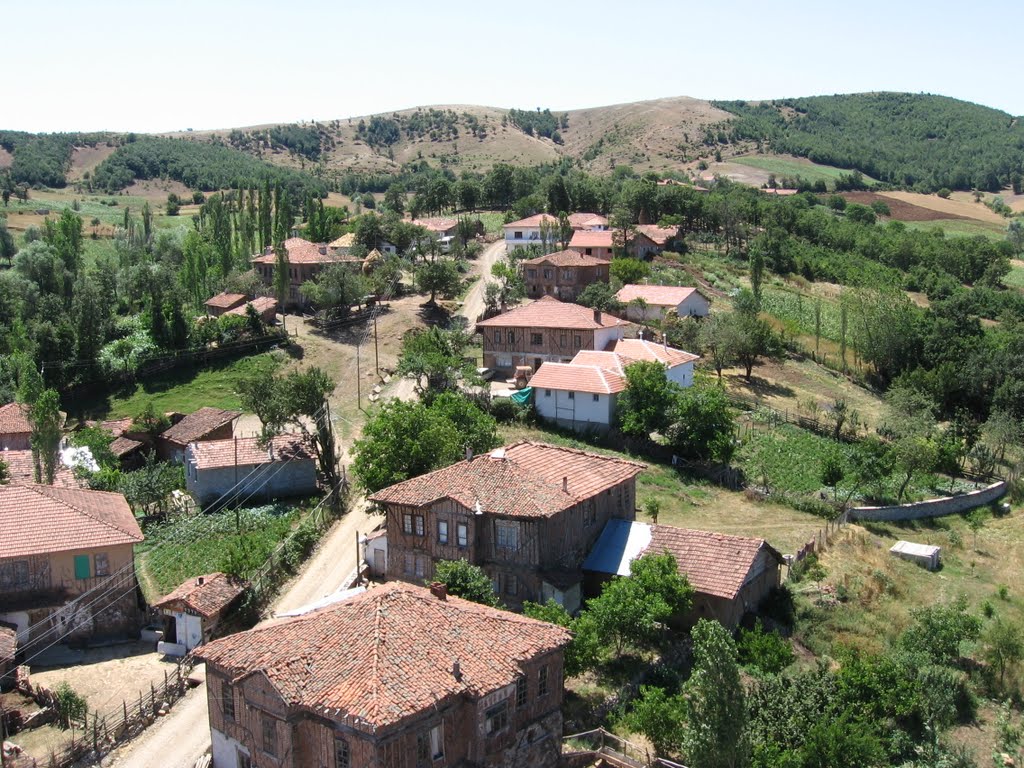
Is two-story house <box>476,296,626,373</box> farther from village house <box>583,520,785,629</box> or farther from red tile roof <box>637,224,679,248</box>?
red tile roof <box>637,224,679,248</box>

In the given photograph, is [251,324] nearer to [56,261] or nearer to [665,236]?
[56,261]

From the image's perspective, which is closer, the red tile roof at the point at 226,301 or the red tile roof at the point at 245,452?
the red tile roof at the point at 245,452

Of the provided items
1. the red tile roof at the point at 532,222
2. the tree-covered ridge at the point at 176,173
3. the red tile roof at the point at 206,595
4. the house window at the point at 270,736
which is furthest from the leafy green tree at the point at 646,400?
the tree-covered ridge at the point at 176,173

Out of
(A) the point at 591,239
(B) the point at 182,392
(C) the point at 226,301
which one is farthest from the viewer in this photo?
(A) the point at 591,239

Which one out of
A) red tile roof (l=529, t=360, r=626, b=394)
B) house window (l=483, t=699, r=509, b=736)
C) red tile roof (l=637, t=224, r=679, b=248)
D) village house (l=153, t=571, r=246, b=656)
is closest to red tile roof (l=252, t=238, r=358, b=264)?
red tile roof (l=637, t=224, r=679, b=248)

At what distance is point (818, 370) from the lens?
258 feet

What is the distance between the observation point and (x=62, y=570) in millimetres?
36562

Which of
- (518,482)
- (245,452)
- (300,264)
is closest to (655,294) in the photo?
(300,264)

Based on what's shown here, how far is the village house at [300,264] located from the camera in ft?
280

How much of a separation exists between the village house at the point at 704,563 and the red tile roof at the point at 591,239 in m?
58.8

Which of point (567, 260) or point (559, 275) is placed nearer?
point (559, 275)

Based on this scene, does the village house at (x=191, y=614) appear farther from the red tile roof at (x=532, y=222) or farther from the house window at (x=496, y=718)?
the red tile roof at (x=532, y=222)

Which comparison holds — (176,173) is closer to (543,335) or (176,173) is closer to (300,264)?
(300,264)

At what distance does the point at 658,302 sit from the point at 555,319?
1337cm
